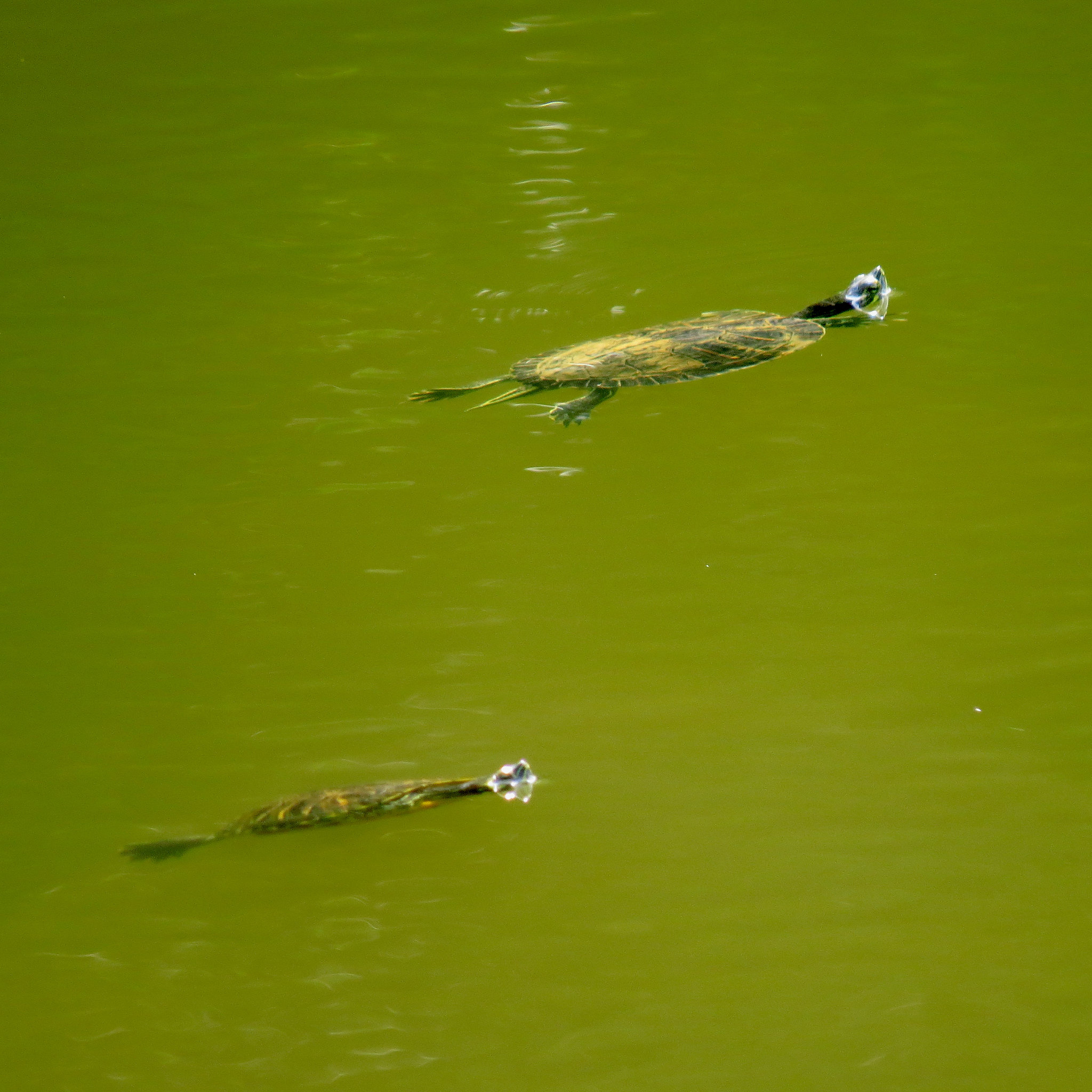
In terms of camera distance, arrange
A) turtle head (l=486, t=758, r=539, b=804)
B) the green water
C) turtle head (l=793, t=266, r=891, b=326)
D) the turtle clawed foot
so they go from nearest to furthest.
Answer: the green water, turtle head (l=486, t=758, r=539, b=804), the turtle clawed foot, turtle head (l=793, t=266, r=891, b=326)

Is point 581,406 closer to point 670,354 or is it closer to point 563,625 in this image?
point 670,354

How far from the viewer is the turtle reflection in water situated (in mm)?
1593

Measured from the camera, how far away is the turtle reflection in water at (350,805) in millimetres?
1593

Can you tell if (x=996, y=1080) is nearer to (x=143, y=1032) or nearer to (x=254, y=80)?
(x=143, y=1032)

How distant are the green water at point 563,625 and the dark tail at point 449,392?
4cm

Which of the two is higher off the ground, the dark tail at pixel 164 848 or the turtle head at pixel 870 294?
the turtle head at pixel 870 294

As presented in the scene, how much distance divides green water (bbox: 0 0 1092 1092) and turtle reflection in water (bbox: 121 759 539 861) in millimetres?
32

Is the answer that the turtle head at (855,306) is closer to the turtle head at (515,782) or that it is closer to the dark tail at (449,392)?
the dark tail at (449,392)

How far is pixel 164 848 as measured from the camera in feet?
5.30

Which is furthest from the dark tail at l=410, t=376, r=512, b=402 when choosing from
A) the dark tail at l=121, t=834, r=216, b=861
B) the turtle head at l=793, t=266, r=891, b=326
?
the dark tail at l=121, t=834, r=216, b=861

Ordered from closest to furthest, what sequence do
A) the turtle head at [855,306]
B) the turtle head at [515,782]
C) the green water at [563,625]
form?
the green water at [563,625] < the turtle head at [515,782] < the turtle head at [855,306]

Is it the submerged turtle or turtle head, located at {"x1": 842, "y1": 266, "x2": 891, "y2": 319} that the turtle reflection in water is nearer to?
the submerged turtle

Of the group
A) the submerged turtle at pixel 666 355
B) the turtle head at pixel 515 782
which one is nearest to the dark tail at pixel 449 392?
the submerged turtle at pixel 666 355

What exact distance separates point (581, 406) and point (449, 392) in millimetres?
320
